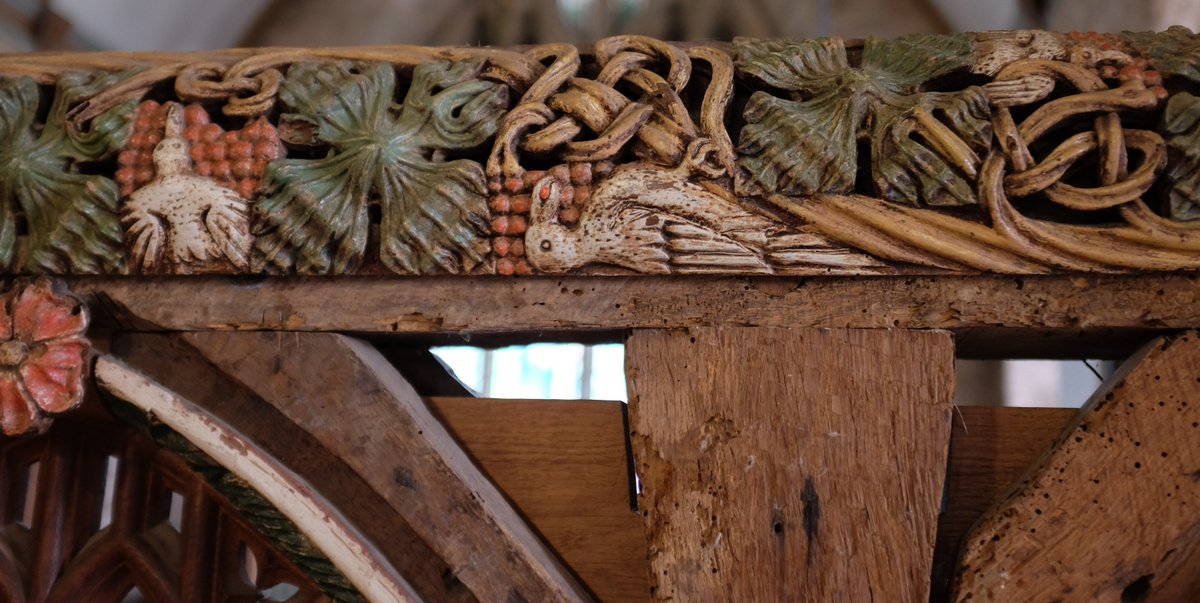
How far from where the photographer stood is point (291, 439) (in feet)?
2.78

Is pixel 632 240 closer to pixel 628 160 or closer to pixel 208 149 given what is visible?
pixel 628 160

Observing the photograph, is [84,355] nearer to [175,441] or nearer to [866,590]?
[175,441]

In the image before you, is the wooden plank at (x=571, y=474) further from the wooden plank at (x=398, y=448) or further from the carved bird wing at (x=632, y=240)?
the carved bird wing at (x=632, y=240)

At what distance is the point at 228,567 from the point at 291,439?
19 centimetres

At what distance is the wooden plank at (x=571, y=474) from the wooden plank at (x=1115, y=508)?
29cm

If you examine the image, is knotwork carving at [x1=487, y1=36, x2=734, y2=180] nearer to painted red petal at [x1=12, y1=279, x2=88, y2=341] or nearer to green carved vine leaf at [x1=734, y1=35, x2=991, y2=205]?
green carved vine leaf at [x1=734, y1=35, x2=991, y2=205]

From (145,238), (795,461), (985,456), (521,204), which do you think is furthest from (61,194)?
(985,456)

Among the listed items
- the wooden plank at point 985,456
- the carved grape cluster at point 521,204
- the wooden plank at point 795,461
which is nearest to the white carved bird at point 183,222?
the carved grape cluster at point 521,204

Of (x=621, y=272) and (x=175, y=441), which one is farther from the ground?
(x=621, y=272)

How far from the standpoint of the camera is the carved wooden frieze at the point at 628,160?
76cm

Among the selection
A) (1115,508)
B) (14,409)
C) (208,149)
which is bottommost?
(1115,508)

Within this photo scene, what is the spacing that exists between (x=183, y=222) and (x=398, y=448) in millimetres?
289

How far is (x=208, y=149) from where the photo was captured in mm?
863

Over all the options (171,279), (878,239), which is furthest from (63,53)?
(878,239)
